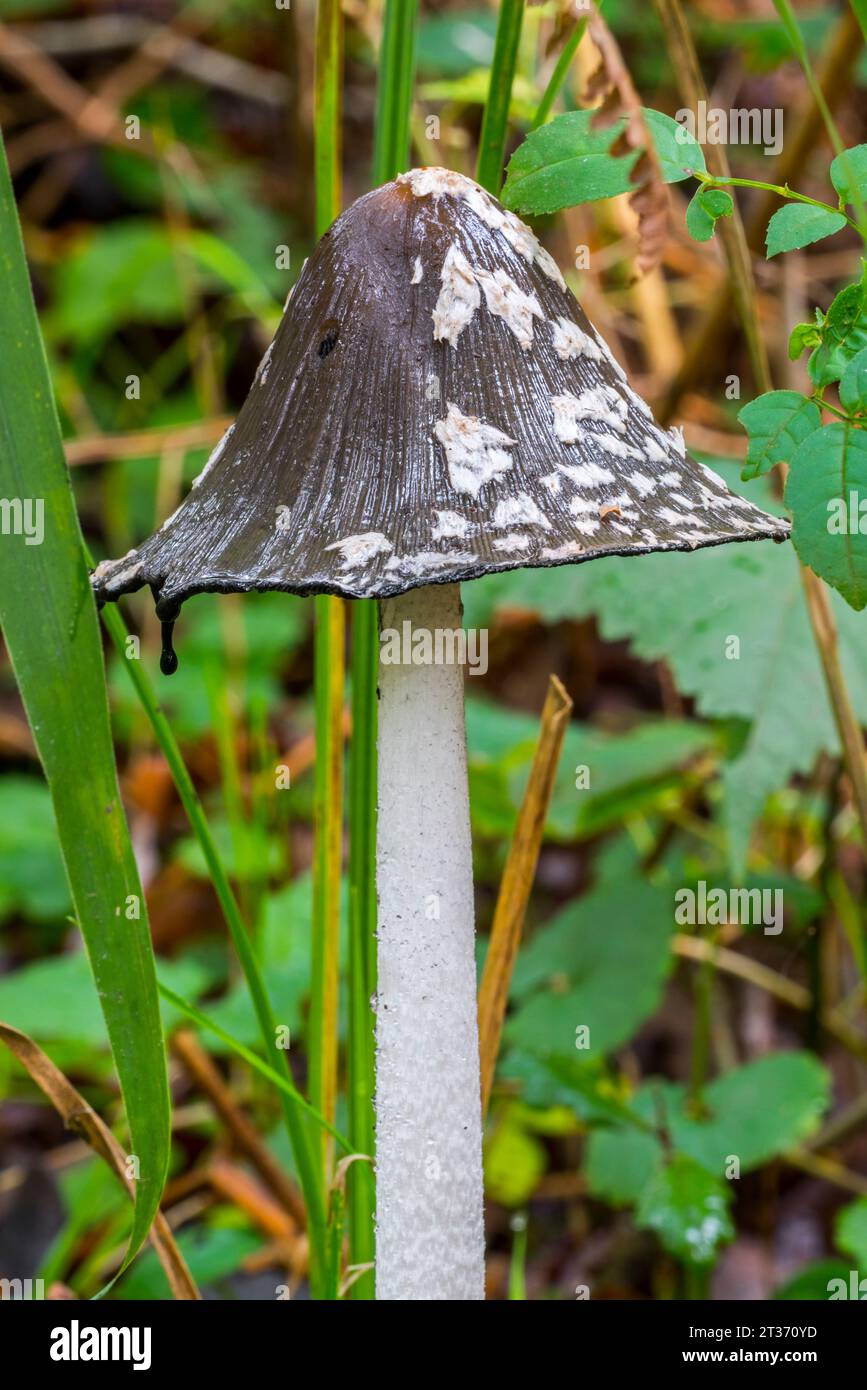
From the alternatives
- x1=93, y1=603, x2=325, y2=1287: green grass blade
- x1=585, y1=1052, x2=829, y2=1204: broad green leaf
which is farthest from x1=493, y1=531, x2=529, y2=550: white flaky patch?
x1=585, y1=1052, x2=829, y2=1204: broad green leaf

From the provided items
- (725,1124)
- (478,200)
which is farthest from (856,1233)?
(478,200)

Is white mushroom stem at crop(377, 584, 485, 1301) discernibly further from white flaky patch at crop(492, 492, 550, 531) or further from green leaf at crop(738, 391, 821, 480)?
green leaf at crop(738, 391, 821, 480)

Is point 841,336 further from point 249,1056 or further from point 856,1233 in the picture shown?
point 856,1233

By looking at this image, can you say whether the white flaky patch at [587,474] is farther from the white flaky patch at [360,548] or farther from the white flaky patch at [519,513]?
the white flaky patch at [360,548]

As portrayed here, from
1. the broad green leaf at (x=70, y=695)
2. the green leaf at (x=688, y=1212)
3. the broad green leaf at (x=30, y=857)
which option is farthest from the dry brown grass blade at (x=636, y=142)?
the broad green leaf at (x=30, y=857)
